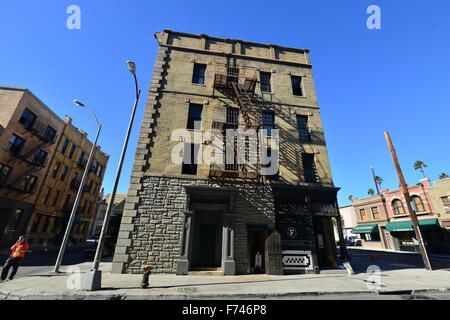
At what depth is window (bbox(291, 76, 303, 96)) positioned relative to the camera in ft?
53.2

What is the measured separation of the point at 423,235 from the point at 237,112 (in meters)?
32.2

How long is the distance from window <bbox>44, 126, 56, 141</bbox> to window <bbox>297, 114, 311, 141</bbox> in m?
28.7

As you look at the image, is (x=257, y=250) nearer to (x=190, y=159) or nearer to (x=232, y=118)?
(x=190, y=159)

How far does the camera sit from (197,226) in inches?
461

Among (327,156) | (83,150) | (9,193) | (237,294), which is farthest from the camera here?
(83,150)

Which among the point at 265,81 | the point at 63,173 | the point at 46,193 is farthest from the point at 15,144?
the point at 265,81

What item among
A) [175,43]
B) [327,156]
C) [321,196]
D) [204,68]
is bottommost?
[321,196]

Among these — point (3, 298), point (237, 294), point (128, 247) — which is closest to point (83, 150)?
point (128, 247)

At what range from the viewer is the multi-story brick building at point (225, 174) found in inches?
422

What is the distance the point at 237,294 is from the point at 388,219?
3668cm

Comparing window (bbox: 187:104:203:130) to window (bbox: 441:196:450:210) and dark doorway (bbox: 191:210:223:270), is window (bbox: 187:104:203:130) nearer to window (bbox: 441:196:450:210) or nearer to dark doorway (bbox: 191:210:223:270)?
dark doorway (bbox: 191:210:223:270)

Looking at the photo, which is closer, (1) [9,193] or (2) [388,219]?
(1) [9,193]

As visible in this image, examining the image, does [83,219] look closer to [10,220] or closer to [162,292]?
[10,220]
